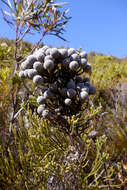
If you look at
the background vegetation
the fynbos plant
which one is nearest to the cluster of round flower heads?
the fynbos plant

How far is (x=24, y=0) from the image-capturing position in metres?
1.52

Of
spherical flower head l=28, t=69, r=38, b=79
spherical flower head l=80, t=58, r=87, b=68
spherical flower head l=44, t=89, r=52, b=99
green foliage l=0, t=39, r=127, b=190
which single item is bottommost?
green foliage l=0, t=39, r=127, b=190

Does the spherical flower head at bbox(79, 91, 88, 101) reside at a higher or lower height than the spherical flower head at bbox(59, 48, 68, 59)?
lower

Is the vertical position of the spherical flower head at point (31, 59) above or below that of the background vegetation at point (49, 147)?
above

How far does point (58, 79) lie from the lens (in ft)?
3.32

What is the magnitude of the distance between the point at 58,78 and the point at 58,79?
1 centimetres

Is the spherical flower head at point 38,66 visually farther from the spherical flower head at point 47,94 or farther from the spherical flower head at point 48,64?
the spherical flower head at point 47,94

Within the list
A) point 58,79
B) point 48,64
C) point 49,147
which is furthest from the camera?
point 49,147

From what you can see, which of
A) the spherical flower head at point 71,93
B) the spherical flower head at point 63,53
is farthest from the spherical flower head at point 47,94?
the spherical flower head at point 63,53

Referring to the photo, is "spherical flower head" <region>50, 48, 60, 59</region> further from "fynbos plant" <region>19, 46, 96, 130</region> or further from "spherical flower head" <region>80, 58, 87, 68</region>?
"spherical flower head" <region>80, 58, 87, 68</region>

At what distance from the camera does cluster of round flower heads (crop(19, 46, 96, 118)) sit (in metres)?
0.92

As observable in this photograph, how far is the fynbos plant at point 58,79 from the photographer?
93cm

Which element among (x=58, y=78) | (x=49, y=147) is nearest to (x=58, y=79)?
(x=58, y=78)

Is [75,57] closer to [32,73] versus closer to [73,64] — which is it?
[73,64]
